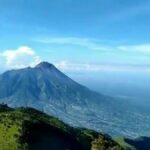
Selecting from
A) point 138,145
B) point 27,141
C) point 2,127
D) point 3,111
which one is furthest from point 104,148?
point 138,145

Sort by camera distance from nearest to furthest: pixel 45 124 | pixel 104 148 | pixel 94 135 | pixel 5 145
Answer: pixel 104 148 < pixel 5 145 < pixel 45 124 < pixel 94 135

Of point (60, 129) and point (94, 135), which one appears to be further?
point (94, 135)

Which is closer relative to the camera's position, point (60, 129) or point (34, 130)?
point (34, 130)

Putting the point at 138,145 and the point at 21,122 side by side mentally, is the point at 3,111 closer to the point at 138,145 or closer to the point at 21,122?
the point at 21,122

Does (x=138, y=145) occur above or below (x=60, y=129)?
below

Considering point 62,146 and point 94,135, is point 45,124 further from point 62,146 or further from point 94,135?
point 94,135

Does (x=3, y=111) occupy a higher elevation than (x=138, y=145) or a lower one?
higher

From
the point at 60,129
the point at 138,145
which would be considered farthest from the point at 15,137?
the point at 138,145

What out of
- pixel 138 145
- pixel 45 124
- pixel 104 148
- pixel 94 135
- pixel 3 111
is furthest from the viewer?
pixel 138 145

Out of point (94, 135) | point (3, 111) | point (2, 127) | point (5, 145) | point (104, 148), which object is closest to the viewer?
point (104, 148)
